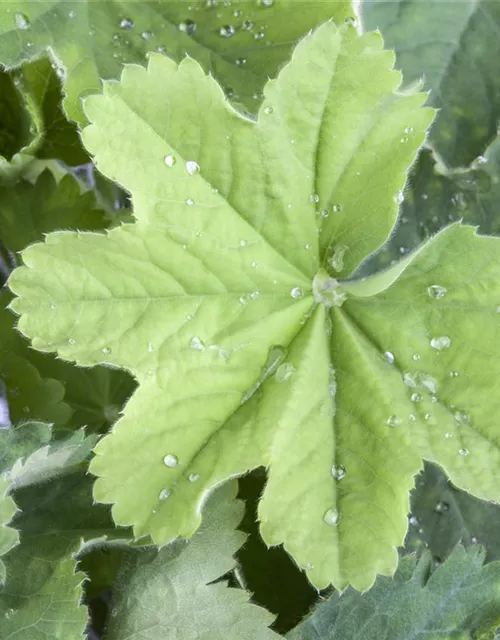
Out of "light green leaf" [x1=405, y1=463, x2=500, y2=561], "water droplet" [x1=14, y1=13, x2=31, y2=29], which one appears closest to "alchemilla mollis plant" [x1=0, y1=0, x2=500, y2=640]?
"water droplet" [x1=14, y1=13, x2=31, y2=29]

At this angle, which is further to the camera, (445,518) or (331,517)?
(445,518)

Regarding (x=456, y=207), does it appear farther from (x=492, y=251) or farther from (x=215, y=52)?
(x=215, y=52)

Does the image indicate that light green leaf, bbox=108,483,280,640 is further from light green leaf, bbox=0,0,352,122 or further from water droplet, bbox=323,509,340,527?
light green leaf, bbox=0,0,352,122

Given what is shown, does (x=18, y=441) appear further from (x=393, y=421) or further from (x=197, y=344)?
(x=393, y=421)

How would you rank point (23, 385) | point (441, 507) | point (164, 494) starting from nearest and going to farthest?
1. point (164, 494)
2. point (23, 385)
3. point (441, 507)

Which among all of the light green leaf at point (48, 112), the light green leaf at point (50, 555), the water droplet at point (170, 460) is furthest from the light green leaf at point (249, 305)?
the light green leaf at point (48, 112)

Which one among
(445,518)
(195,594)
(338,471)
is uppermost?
(338,471)

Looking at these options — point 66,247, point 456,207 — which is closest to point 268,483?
point 66,247

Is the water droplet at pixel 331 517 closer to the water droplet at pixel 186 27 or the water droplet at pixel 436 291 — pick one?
the water droplet at pixel 436 291

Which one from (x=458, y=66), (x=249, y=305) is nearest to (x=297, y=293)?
(x=249, y=305)
